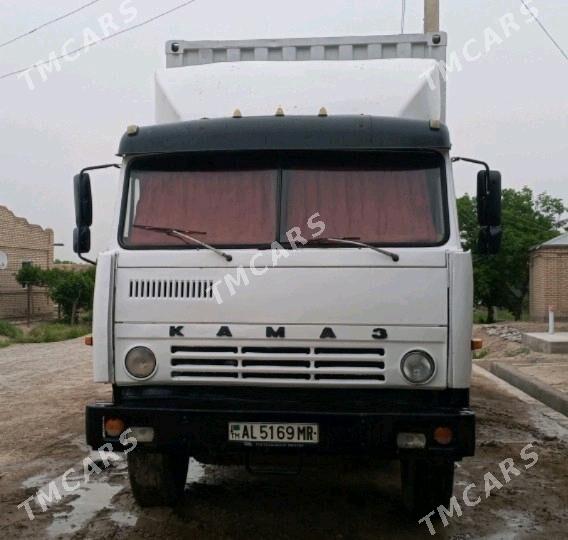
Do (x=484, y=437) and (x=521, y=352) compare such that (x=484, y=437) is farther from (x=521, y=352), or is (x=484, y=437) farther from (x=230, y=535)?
(x=521, y=352)

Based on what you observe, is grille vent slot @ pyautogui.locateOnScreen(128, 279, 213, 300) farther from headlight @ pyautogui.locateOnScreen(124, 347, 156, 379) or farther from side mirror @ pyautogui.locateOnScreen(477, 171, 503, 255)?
side mirror @ pyautogui.locateOnScreen(477, 171, 503, 255)

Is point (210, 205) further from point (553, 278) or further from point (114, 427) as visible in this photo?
point (553, 278)

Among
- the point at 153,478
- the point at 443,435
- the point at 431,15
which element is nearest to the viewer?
the point at 443,435

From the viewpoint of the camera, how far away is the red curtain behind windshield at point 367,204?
179 inches

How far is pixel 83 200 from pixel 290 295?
5.13 ft

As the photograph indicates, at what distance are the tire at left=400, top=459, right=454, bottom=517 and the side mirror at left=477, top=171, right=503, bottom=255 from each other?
1384 millimetres

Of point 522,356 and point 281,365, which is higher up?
point 281,365

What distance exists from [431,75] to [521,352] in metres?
11.9

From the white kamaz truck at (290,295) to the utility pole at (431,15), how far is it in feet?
25.2

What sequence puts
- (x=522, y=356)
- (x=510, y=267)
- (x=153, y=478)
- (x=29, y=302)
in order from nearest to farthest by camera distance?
(x=153, y=478), (x=522, y=356), (x=29, y=302), (x=510, y=267)

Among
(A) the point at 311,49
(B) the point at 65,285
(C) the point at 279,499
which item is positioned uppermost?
(A) the point at 311,49

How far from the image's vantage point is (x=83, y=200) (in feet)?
16.3

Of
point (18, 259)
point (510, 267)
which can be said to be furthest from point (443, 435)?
point (510, 267)

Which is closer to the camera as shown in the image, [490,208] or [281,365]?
[281,365]
